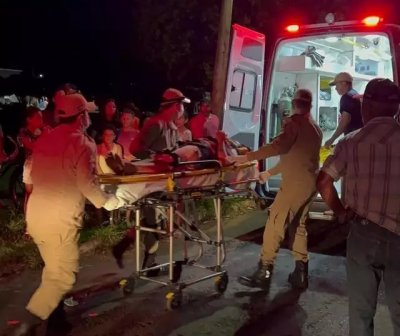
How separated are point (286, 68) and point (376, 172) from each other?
5.77 metres

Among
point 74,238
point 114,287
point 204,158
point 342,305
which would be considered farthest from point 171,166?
point 342,305

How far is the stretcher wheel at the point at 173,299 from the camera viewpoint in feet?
16.6

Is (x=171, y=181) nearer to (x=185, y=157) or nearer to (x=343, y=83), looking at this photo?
(x=185, y=157)

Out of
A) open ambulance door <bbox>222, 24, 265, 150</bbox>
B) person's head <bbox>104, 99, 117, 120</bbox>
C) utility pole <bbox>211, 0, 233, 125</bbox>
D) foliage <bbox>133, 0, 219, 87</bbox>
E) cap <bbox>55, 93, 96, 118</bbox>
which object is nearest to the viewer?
cap <bbox>55, 93, 96, 118</bbox>

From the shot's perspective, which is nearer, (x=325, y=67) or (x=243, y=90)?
(x=243, y=90)

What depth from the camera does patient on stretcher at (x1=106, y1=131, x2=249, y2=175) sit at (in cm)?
480

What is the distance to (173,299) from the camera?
507 cm

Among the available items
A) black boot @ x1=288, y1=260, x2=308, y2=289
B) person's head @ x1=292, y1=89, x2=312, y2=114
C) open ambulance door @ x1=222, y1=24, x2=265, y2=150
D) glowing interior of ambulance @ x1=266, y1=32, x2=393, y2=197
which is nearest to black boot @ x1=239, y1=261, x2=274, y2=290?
black boot @ x1=288, y1=260, x2=308, y2=289

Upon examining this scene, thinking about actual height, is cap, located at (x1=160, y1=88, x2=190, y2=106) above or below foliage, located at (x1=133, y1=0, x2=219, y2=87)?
below

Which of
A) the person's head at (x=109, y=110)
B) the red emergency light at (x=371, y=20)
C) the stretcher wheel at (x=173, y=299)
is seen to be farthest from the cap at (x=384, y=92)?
the person's head at (x=109, y=110)

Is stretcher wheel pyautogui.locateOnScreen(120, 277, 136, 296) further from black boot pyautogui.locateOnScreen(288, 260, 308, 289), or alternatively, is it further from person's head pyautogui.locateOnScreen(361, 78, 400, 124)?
person's head pyautogui.locateOnScreen(361, 78, 400, 124)

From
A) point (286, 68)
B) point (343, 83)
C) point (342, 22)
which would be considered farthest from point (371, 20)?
point (286, 68)

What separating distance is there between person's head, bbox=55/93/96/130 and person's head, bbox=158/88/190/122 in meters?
1.77

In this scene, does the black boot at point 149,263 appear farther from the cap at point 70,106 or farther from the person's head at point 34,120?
the person's head at point 34,120
